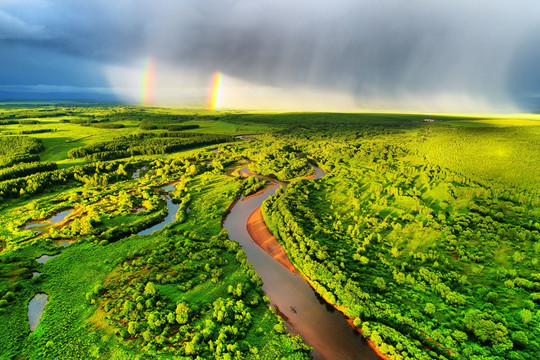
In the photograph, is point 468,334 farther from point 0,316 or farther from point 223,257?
point 0,316

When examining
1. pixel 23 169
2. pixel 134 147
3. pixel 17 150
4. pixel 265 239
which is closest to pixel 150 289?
pixel 265 239

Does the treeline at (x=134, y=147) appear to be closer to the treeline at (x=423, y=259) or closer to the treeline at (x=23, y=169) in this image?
the treeline at (x=23, y=169)

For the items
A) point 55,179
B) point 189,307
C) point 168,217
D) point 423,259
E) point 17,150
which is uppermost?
point 423,259

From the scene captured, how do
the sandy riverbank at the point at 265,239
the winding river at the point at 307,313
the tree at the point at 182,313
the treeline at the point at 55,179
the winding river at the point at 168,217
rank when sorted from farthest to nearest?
the treeline at the point at 55,179 → the winding river at the point at 168,217 → the sandy riverbank at the point at 265,239 → the tree at the point at 182,313 → the winding river at the point at 307,313

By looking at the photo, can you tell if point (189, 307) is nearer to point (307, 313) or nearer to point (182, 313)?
point (182, 313)

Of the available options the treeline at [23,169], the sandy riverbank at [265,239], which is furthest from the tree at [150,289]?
the treeline at [23,169]

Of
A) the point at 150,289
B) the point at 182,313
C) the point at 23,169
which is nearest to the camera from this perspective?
the point at 182,313
